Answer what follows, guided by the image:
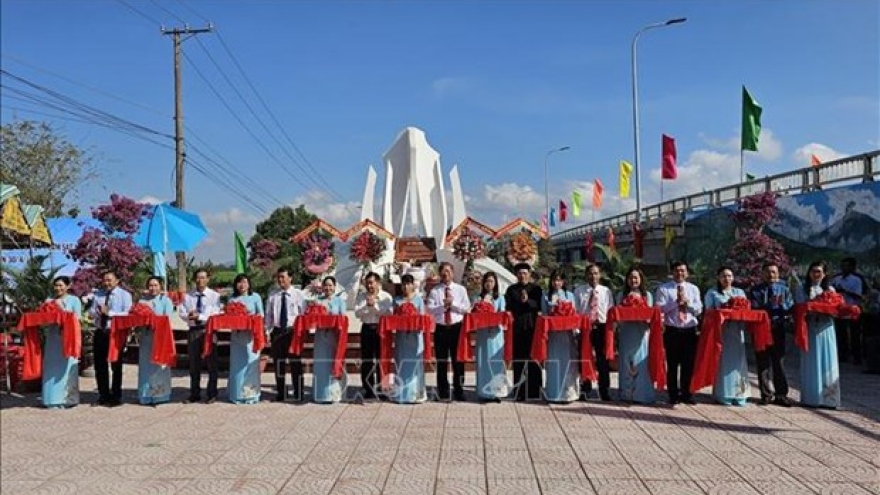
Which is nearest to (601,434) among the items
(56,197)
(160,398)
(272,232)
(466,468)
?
(466,468)

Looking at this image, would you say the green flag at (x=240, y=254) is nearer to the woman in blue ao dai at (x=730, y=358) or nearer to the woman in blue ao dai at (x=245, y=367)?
the woman in blue ao dai at (x=245, y=367)

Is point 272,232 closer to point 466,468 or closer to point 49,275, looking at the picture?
point 49,275

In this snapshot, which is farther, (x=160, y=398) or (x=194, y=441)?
(x=160, y=398)

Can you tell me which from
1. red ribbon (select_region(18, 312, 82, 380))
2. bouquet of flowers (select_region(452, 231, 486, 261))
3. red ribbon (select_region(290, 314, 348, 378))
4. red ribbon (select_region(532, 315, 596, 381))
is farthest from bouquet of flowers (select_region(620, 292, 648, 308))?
bouquet of flowers (select_region(452, 231, 486, 261))

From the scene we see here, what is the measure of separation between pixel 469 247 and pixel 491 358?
9.34 m

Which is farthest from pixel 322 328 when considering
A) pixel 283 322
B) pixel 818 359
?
pixel 818 359

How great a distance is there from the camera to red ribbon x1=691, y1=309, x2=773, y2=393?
25.9ft

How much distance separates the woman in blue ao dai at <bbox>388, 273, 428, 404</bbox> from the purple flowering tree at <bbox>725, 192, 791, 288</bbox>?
223 inches

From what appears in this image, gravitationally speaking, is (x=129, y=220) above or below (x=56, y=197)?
below

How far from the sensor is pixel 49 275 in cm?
954

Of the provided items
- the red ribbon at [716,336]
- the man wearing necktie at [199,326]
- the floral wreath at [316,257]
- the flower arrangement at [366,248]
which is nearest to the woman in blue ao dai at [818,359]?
the red ribbon at [716,336]

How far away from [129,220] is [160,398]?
4.59 meters

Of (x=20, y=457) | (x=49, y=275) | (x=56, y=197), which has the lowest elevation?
(x=20, y=457)

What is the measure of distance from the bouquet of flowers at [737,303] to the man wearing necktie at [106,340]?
6.72m
